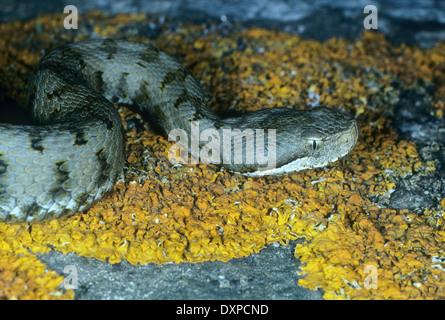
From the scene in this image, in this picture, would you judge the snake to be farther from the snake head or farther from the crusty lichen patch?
the crusty lichen patch

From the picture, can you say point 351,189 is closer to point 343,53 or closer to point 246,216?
point 246,216

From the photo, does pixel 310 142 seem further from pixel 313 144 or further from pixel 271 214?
pixel 271 214

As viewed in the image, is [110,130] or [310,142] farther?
[310,142]

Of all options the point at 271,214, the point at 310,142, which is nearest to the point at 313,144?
the point at 310,142

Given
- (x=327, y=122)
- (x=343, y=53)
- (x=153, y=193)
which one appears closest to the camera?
(x=153, y=193)

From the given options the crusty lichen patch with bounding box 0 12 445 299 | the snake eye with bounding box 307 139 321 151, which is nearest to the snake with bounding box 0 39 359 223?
the snake eye with bounding box 307 139 321 151

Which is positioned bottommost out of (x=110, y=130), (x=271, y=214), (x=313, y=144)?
(x=271, y=214)

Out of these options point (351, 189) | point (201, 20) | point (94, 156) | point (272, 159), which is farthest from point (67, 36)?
point (351, 189)
